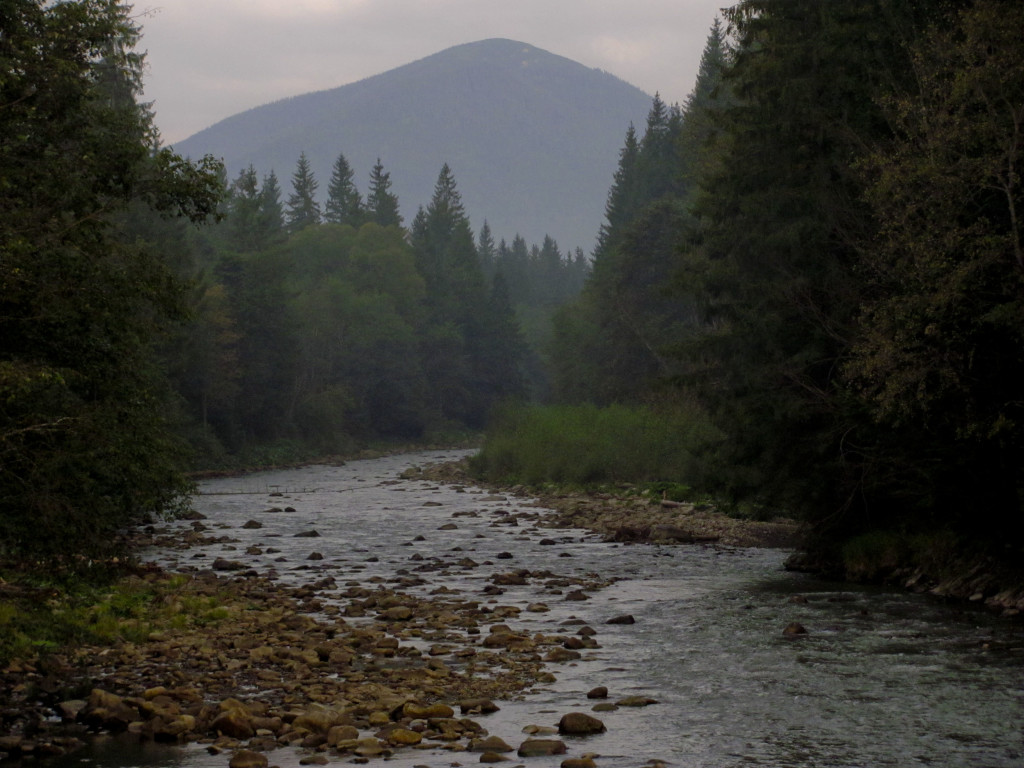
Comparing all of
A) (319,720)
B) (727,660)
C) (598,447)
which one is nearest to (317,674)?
(319,720)

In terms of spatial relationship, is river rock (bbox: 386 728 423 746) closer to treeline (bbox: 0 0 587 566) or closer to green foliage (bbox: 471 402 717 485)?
treeline (bbox: 0 0 587 566)

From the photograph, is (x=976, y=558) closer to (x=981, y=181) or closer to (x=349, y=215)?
(x=981, y=181)

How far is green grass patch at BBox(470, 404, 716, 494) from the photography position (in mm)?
41969

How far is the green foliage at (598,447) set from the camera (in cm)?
4209

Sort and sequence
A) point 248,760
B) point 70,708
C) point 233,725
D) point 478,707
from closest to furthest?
1. point 248,760
2. point 233,725
3. point 70,708
4. point 478,707

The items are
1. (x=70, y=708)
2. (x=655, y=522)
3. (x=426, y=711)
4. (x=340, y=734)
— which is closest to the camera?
(x=340, y=734)

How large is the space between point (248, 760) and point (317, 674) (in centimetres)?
389

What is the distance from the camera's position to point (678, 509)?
34.7 metres

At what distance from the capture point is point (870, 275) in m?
21.1

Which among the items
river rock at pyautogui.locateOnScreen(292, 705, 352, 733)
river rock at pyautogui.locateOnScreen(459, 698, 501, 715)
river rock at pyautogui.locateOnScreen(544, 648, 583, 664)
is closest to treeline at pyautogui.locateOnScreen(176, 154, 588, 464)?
river rock at pyautogui.locateOnScreen(544, 648, 583, 664)

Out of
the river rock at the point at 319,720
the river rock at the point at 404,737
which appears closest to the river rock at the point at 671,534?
the river rock at the point at 319,720

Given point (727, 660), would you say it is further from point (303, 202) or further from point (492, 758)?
point (303, 202)

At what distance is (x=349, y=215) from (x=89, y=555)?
368 ft

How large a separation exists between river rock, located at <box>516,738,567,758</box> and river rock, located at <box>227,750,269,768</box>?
2.39 meters
